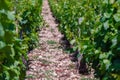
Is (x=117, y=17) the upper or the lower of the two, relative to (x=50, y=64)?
upper

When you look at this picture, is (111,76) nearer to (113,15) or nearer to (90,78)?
(113,15)

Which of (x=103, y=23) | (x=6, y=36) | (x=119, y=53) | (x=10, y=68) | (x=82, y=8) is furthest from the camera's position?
(x=82, y=8)

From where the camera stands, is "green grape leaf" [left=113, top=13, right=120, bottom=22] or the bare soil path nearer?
"green grape leaf" [left=113, top=13, right=120, bottom=22]

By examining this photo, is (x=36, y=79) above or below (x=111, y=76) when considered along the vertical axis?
below

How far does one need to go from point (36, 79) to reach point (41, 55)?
285cm

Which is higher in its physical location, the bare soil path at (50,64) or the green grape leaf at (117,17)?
the green grape leaf at (117,17)

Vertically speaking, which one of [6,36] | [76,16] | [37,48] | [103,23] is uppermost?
[6,36]

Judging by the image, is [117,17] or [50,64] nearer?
[117,17]

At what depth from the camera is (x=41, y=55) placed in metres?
11.3

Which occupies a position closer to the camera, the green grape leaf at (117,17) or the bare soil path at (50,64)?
the green grape leaf at (117,17)

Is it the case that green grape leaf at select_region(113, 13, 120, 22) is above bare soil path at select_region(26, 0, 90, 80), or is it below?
above

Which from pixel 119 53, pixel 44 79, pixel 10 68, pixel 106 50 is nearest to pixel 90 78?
pixel 44 79

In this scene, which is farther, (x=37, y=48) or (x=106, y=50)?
(x=37, y=48)

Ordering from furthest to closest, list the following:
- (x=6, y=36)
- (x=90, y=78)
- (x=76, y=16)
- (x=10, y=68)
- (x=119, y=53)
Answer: (x=76, y=16) → (x=90, y=78) → (x=119, y=53) → (x=10, y=68) → (x=6, y=36)
